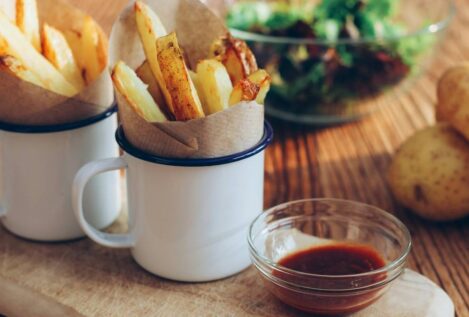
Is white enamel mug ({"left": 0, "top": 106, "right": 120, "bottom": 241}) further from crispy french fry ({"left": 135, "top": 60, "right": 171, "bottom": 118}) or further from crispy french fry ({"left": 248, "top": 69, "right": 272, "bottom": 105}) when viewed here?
crispy french fry ({"left": 248, "top": 69, "right": 272, "bottom": 105})

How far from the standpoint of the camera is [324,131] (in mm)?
1583

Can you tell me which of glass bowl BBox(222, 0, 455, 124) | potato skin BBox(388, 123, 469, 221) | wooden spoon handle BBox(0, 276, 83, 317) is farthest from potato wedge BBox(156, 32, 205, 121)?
glass bowl BBox(222, 0, 455, 124)

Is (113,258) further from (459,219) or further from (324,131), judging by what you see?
(324,131)

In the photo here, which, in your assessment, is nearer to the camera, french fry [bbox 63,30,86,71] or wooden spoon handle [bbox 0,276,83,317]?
wooden spoon handle [bbox 0,276,83,317]


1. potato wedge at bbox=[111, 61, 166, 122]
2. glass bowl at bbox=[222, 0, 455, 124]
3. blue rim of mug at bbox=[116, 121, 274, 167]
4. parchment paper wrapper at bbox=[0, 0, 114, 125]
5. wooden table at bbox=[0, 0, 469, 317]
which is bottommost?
wooden table at bbox=[0, 0, 469, 317]

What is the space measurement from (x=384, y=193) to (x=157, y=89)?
535 mm

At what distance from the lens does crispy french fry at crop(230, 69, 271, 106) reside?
871 millimetres

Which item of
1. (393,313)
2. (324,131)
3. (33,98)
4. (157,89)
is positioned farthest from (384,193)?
(33,98)

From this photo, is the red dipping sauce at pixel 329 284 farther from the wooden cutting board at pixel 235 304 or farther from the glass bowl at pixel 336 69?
the glass bowl at pixel 336 69

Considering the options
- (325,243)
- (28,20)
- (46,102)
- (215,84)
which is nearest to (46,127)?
(46,102)

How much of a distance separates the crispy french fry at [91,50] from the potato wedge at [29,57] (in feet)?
0.19

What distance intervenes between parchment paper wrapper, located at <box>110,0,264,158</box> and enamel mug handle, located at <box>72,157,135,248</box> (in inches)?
1.9

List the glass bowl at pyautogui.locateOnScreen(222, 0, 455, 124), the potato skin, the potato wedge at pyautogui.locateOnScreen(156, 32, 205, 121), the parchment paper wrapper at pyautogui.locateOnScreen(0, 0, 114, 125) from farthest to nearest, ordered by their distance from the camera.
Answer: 1. the glass bowl at pyautogui.locateOnScreen(222, 0, 455, 124)
2. the potato skin
3. the parchment paper wrapper at pyautogui.locateOnScreen(0, 0, 114, 125)
4. the potato wedge at pyautogui.locateOnScreen(156, 32, 205, 121)

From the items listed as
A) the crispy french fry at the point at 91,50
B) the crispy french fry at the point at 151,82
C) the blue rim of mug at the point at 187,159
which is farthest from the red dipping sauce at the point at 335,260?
the crispy french fry at the point at 91,50
